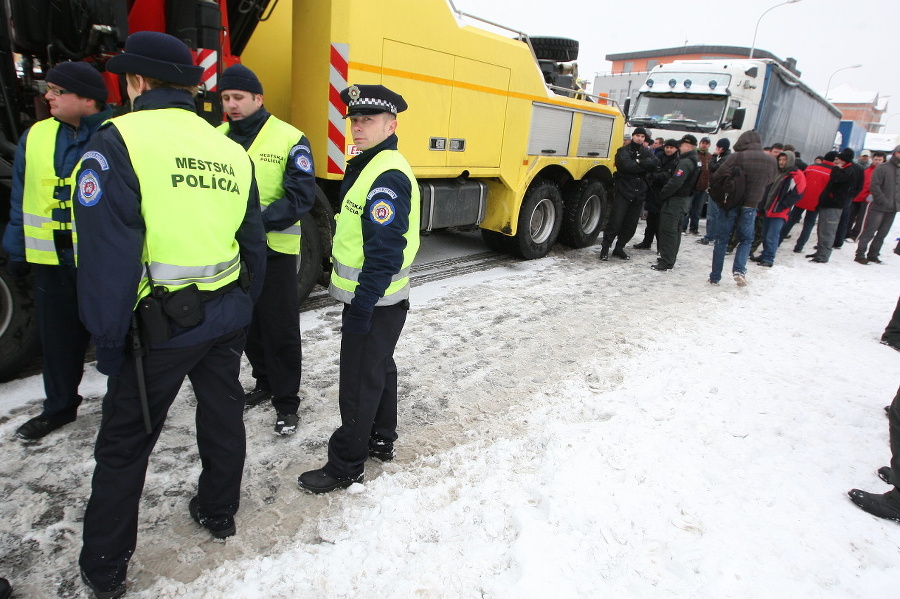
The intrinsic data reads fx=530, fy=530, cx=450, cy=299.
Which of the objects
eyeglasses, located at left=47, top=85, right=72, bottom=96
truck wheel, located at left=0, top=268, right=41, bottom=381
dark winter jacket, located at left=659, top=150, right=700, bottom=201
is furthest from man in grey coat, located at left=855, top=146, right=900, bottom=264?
truck wheel, located at left=0, top=268, right=41, bottom=381

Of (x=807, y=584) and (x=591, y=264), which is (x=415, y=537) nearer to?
(x=807, y=584)

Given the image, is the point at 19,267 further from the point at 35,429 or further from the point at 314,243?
the point at 314,243

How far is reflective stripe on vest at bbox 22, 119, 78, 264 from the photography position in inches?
102

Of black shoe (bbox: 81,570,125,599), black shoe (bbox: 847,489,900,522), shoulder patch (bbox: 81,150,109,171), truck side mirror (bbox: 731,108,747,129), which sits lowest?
black shoe (bbox: 81,570,125,599)

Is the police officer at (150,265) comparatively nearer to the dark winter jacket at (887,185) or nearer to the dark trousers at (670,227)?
the dark trousers at (670,227)

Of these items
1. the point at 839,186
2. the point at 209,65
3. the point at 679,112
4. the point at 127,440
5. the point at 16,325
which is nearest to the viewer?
the point at 127,440

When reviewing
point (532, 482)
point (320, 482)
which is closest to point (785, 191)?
point (532, 482)

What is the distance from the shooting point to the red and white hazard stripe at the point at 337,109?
13.8 ft

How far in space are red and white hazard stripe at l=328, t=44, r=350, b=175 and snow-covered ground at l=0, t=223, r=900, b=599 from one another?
4.57 ft

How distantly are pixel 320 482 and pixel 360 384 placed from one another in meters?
0.55

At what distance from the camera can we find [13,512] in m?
2.36

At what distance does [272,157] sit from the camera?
9.39 ft

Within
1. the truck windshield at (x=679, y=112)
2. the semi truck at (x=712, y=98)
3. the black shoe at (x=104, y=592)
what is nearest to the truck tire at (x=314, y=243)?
the black shoe at (x=104, y=592)

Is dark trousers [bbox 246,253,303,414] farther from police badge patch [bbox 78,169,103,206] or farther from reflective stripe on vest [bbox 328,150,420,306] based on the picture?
police badge patch [bbox 78,169,103,206]
